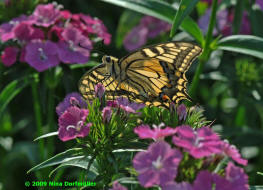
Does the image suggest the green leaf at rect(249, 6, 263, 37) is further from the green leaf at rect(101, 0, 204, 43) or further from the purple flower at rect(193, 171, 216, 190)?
the purple flower at rect(193, 171, 216, 190)

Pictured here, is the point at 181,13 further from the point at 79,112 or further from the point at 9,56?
the point at 9,56

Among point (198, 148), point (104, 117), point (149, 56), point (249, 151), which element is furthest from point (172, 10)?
point (249, 151)

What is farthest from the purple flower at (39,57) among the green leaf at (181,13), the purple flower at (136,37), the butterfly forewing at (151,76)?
the purple flower at (136,37)

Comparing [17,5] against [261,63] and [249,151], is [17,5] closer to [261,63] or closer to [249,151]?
[261,63]

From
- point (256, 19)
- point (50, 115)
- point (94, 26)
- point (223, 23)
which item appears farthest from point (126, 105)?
point (223, 23)

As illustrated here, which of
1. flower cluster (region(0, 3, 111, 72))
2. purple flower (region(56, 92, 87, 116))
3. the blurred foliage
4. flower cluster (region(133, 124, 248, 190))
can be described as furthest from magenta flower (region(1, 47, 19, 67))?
flower cluster (region(133, 124, 248, 190))

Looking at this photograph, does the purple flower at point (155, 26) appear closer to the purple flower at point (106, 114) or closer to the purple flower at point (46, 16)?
the purple flower at point (46, 16)
